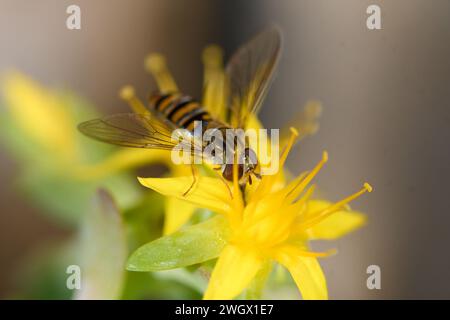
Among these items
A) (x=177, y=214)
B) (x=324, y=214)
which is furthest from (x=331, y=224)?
(x=177, y=214)

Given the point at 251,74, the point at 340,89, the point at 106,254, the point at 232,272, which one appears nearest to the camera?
the point at 232,272

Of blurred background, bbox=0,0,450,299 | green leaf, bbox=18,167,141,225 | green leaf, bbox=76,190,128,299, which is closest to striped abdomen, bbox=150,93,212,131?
green leaf, bbox=76,190,128,299

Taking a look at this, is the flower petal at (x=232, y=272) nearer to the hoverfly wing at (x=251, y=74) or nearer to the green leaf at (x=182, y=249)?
the green leaf at (x=182, y=249)

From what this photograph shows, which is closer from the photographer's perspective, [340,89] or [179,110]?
[179,110]

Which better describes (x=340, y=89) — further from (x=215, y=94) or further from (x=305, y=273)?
(x=305, y=273)

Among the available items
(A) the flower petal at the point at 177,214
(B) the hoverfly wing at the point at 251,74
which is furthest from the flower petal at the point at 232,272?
(B) the hoverfly wing at the point at 251,74
